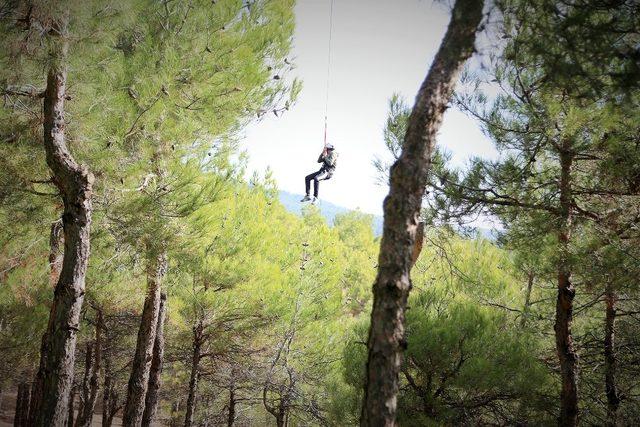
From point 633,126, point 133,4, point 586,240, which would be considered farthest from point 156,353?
point 633,126

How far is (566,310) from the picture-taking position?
17.3ft

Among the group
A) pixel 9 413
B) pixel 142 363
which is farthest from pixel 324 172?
pixel 9 413

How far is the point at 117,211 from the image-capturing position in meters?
4.89

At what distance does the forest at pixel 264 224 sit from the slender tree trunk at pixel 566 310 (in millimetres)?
24

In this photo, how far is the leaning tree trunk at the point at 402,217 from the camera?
2.15 meters

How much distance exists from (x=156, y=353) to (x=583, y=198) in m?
6.97

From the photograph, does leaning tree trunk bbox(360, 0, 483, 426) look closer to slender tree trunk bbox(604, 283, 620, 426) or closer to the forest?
the forest

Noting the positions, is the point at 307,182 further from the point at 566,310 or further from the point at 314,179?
the point at 566,310

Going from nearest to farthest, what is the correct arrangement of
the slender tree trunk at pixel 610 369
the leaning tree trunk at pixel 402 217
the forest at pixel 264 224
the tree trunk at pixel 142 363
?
the leaning tree trunk at pixel 402 217
the forest at pixel 264 224
the slender tree trunk at pixel 610 369
the tree trunk at pixel 142 363

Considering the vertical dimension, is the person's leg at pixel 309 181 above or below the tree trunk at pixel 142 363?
above

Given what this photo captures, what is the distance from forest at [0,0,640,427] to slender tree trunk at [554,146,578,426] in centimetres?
2

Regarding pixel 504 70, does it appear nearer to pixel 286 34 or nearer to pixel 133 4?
pixel 286 34

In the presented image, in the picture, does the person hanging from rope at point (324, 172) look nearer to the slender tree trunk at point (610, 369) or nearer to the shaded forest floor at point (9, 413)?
the slender tree trunk at point (610, 369)

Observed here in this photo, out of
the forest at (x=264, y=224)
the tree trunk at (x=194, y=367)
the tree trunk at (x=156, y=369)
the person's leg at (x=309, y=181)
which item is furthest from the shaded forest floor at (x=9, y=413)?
the person's leg at (x=309, y=181)
